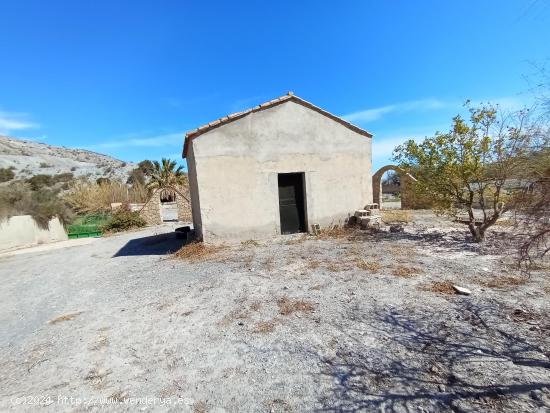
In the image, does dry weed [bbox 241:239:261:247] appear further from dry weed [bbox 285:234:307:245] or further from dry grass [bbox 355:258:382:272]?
dry grass [bbox 355:258:382:272]

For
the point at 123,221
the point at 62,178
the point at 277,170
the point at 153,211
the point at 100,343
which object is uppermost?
the point at 62,178

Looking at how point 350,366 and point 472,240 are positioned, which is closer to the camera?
point 350,366

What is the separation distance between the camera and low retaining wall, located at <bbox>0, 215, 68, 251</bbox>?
14.7 meters

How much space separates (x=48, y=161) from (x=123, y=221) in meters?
47.7

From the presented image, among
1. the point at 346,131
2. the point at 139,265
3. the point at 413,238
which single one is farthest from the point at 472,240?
the point at 139,265

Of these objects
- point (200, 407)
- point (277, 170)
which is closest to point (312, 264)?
point (277, 170)

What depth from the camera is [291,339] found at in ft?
12.0

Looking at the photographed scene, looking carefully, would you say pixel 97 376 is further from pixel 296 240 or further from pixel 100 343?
pixel 296 240

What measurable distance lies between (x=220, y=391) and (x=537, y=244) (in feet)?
10.8

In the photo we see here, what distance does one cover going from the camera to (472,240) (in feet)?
27.3

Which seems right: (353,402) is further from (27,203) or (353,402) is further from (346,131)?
(27,203)

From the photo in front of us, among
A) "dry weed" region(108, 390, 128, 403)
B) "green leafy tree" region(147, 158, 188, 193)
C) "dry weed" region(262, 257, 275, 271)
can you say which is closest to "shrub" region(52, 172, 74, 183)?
"green leafy tree" region(147, 158, 188, 193)

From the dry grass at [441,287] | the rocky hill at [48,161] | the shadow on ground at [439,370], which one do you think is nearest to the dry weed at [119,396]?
the shadow on ground at [439,370]

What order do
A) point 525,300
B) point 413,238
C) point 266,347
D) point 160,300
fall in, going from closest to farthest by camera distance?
point 266,347, point 525,300, point 160,300, point 413,238
